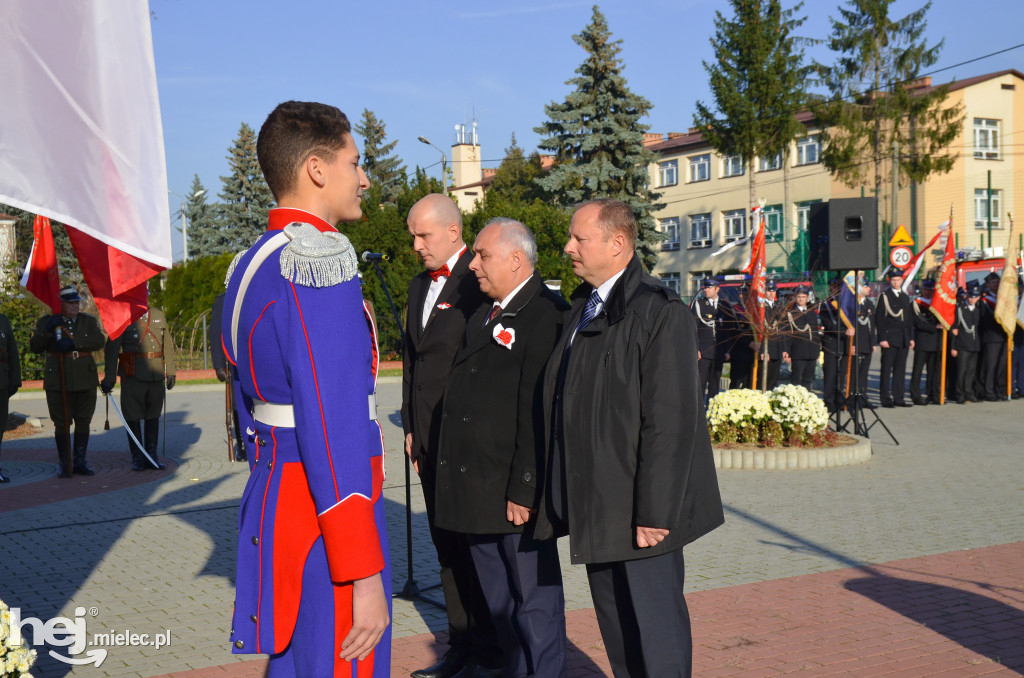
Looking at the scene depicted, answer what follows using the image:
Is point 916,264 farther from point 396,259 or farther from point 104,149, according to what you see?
point 104,149

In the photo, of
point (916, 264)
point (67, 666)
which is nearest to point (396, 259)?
point (916, 264)

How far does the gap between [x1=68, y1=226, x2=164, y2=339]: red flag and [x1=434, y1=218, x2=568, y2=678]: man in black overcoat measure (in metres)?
1.76

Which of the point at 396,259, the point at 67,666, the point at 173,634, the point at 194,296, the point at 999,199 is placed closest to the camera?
the point at 67,666

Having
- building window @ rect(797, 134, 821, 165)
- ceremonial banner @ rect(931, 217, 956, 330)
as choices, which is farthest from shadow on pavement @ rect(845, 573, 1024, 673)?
building window @ rect(797, 134, 821, 165)

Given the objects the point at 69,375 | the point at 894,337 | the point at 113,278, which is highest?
the point at 113,278

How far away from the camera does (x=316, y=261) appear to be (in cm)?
228

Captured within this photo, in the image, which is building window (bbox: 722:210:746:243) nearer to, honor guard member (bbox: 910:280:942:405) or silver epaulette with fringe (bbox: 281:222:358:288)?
honor guard member (bbox: 910:280:942:405)

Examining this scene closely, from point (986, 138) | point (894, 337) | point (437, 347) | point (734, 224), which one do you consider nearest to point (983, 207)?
point (986, 138)

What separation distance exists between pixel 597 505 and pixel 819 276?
104 ft

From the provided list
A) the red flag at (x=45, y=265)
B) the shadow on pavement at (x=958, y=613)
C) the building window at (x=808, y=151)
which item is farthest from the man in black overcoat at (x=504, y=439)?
the building window at (x=808, y=151)

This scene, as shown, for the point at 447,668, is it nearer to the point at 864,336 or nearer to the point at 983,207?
the point at 864,336

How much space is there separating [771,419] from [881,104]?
35.8m

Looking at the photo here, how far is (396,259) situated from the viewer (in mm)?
27984

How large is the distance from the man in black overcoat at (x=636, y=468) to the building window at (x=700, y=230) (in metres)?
53.2
